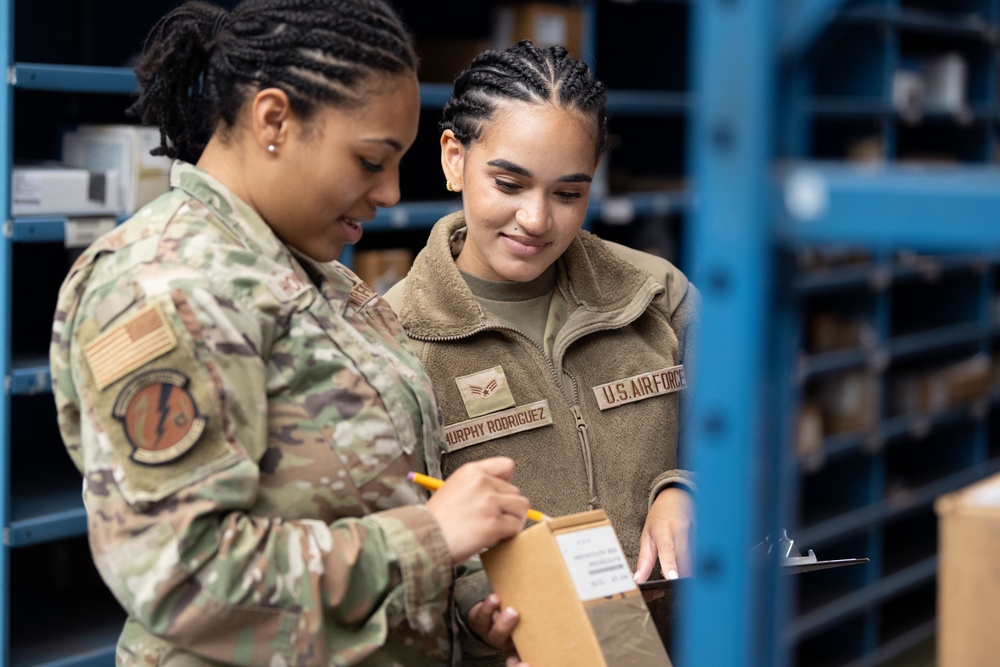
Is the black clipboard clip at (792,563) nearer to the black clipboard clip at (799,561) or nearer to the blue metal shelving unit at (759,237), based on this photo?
the black clipboard clip at (799,561)

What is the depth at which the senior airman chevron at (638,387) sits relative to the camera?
5.97ft

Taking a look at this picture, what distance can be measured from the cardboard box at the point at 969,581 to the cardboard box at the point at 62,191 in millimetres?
2439

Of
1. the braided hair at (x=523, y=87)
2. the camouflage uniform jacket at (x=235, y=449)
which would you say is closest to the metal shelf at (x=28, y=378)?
the braided hair at (x=523, y=87)

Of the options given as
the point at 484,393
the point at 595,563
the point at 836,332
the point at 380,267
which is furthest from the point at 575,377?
the point at 836,332

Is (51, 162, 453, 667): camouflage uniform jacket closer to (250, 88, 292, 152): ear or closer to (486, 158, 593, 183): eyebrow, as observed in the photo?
(250, 88, 292, 152): ear

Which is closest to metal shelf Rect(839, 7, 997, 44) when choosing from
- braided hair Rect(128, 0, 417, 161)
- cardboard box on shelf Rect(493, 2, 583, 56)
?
cardboard box on shelf Rect(493, 2, 583, 56)

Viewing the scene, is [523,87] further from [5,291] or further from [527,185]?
[5,291]

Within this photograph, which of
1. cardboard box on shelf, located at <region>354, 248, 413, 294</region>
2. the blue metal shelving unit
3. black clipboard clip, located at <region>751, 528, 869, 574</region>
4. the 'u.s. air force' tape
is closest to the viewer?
the blue metal shelving unit

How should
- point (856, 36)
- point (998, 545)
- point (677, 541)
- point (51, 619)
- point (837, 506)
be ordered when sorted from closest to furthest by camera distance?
point (998, 545) → point (677, 541) → point (51, 619) → point (856, 36) → point (837, 506)

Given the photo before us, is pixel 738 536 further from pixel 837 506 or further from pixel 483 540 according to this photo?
pixel 837 506

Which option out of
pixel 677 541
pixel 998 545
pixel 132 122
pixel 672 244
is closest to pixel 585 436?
pixel 677 541

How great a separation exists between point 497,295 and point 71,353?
809 millimetres

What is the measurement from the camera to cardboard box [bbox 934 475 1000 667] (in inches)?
36.0

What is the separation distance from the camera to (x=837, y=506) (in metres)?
5.34
